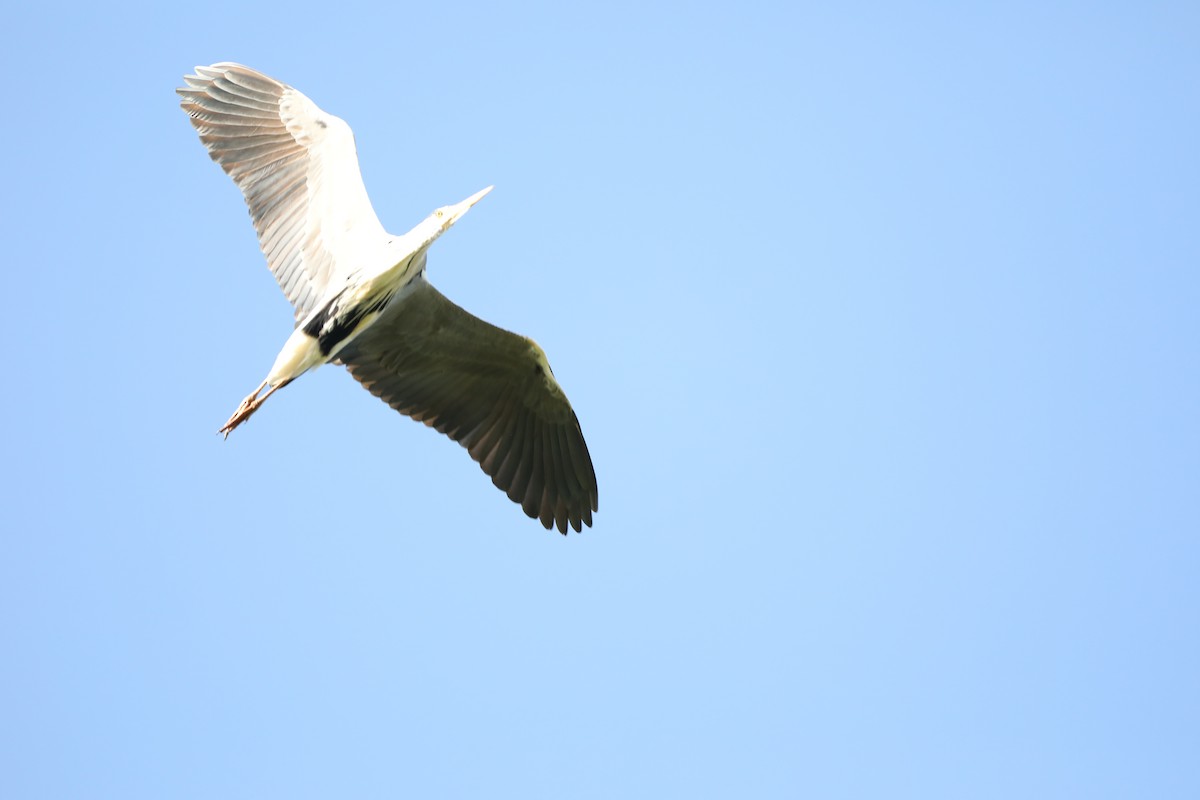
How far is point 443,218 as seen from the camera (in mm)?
10422

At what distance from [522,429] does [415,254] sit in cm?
237

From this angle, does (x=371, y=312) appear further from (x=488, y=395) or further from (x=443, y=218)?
(x=488, y=395)

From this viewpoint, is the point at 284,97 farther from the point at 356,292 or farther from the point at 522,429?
the point at 522,429

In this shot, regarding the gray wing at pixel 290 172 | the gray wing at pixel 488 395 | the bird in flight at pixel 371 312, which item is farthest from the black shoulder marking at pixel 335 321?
the gray wing at pixel 488 395

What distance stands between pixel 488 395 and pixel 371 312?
1.75m

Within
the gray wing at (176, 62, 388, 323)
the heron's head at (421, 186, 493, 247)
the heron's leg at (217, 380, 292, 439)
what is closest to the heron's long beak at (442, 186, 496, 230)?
the heron's head at (421, 186, 493, 247)

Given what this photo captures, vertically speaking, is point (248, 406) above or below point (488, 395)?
below

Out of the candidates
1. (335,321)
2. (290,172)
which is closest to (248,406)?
(335,321)

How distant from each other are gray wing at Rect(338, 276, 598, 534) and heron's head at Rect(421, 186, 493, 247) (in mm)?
961

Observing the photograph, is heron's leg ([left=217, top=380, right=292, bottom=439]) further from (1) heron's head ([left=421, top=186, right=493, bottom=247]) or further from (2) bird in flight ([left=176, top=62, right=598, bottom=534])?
(1) heron's head ([left=421, top=186, right=493, bottom=247])

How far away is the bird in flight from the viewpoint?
34.8 feet

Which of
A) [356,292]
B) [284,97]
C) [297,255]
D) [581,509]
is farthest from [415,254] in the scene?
[581,509]

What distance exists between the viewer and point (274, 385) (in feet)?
34.9

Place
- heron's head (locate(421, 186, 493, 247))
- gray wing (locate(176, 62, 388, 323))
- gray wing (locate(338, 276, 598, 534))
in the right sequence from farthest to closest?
gray wing (locate(338, 276, 598, 534)) < gray wing (locate(176, 62, 388, 323)) < heron's head (locate(421, 186, 493, 247))
